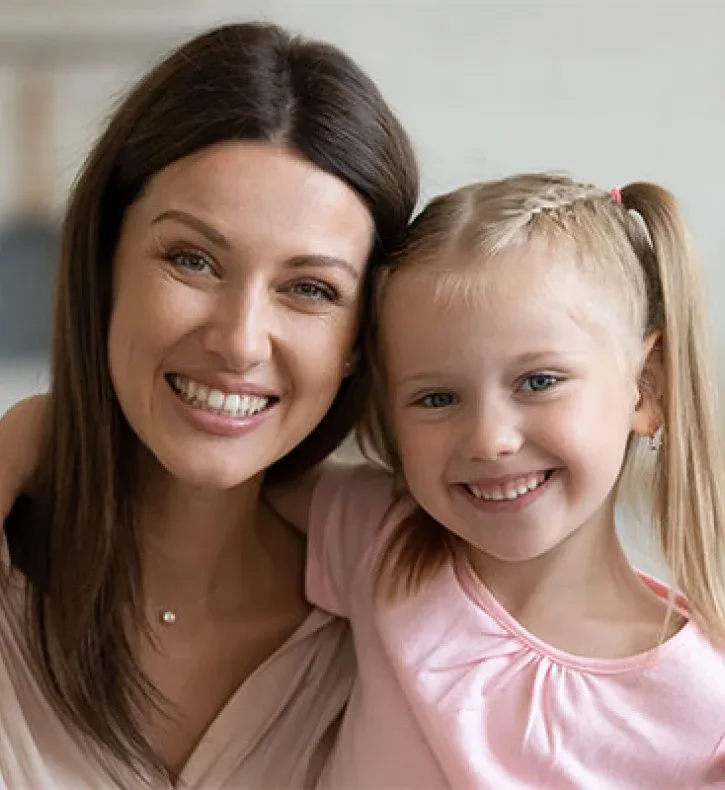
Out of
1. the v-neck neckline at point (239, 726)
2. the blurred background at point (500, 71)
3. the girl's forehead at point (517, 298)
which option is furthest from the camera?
the blurred background at point (500, 71)

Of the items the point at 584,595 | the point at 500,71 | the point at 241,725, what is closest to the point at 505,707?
the point at 584,595

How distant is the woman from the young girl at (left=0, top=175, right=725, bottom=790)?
0.26ft

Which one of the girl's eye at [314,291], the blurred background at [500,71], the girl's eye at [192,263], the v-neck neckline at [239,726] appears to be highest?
the blurred background at [500,71]

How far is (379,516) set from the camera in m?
1.20

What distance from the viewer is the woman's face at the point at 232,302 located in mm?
987

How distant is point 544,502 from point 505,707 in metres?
0.20

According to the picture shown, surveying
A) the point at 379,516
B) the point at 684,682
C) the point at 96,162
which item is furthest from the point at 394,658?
the point at 96,162

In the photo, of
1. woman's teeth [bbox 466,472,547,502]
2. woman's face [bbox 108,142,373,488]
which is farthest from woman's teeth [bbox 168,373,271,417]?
woman's teeth [bbox 466,472,547,502]

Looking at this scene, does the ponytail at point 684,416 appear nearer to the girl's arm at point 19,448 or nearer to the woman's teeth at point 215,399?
the woman's teeth at point 215,399

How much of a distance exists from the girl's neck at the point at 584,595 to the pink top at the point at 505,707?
0.02 metres

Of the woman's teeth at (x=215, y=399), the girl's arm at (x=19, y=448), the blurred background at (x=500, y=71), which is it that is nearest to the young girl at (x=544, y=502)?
the woman's teeth at (x=215, y=399)

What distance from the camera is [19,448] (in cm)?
119

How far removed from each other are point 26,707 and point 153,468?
283 mm

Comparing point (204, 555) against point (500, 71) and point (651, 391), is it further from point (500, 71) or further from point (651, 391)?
point (500, 71)
